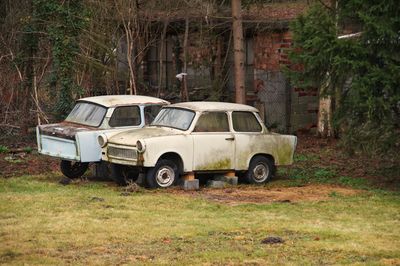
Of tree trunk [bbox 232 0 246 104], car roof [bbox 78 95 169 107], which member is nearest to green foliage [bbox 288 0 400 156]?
car roof [bbox 78 95 169 107]

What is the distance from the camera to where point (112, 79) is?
26.0 meters

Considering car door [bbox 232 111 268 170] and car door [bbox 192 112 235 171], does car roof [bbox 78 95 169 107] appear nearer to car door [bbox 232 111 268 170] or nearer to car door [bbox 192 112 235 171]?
car door [bbox 192 112 235 171]

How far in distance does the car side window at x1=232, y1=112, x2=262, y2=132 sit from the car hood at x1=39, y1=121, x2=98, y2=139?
279 centimetres

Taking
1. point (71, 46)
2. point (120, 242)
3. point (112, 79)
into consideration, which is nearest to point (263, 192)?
point (120, 242)

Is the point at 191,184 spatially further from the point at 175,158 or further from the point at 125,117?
the point at 125,117

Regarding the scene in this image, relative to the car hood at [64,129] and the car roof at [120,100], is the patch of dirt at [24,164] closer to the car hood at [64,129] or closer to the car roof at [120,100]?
the car hood at [64,129]

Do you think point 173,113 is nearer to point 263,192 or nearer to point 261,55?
point 263,192

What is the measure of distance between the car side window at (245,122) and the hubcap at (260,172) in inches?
29.2

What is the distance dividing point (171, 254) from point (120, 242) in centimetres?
102

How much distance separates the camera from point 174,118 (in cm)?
1695

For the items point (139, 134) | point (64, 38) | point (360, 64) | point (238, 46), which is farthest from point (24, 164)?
point (360, 64)

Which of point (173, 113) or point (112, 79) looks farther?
point (112, 79)

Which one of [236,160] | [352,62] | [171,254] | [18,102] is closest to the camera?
[171,254]

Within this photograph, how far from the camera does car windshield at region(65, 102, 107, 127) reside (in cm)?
1747
